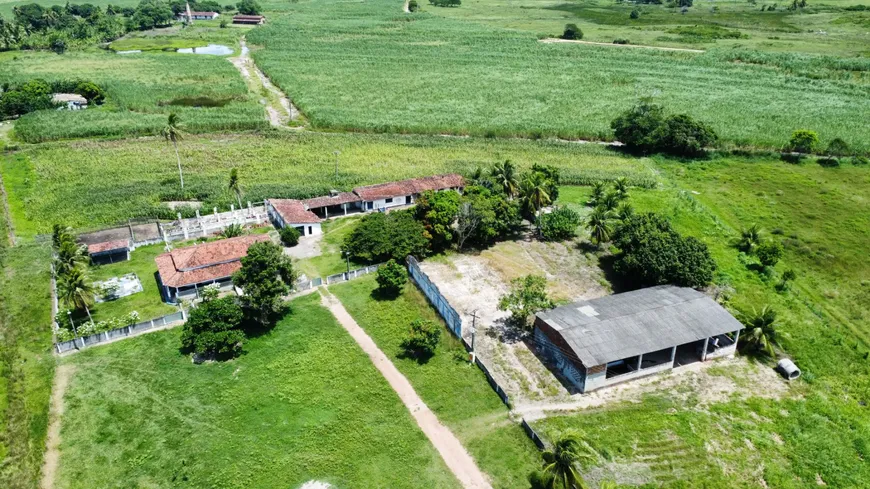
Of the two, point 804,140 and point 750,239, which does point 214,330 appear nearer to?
point 750,239

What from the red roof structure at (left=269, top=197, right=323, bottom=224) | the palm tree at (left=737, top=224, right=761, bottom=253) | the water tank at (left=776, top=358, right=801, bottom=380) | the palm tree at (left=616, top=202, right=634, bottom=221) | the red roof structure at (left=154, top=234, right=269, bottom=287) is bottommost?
the water tank at (left=776, top=358, right=801, bottom=380)

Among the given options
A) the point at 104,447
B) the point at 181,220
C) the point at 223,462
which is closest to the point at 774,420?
the point at 223,462

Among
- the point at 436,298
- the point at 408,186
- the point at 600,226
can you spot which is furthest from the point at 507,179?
Answer: the point at 436,298

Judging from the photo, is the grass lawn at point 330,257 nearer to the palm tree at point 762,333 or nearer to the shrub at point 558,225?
the shrub at point 558,225

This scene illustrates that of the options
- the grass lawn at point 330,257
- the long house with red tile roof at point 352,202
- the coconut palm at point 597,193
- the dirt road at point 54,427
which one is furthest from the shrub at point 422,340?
the coconut palm at point 597,193

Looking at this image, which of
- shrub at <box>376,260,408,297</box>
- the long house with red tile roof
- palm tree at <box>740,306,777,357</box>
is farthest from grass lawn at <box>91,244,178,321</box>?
palm tree at <box>740,306,777,357</box>

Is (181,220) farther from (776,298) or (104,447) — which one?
(776,298)

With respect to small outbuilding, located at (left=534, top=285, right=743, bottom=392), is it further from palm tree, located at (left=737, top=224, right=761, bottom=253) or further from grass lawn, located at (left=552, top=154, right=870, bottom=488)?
palm tree, located at (left=737, top=224, right=761, bottom=253)
